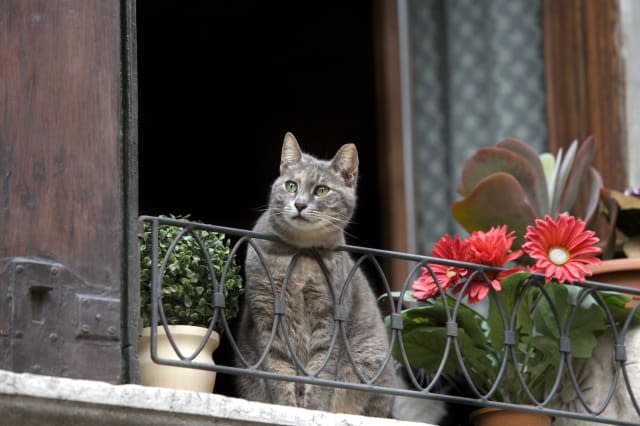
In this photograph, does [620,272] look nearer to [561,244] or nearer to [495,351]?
[561,244]

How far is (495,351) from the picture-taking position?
4242 millimetres

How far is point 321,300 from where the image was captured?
4082 mm

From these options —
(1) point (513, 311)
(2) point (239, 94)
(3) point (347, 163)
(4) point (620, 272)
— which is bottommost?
(1) point (513, 311)

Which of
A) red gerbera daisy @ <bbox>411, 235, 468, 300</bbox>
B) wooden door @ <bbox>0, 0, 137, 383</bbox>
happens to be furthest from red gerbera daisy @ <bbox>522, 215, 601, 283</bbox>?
wooden door @ <bbox>0, 0, 137, 383</bbox>

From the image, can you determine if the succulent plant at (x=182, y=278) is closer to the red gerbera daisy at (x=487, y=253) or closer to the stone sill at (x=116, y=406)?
the stone sill at (x=116, y=406)

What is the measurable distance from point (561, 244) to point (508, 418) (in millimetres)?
518

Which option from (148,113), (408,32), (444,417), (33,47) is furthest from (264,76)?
(33,47)

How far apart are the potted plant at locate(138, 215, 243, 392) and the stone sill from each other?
201 millimetres

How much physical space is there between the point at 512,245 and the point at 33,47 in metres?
1.71

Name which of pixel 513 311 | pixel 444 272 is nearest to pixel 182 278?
pixel 444 272

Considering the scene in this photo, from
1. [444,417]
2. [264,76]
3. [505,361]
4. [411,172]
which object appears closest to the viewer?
[505,361]

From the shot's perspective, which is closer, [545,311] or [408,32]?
[545,311]

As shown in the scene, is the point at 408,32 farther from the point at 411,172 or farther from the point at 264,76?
the point at 264,76

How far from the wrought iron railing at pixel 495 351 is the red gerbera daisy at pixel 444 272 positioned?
41 mm
